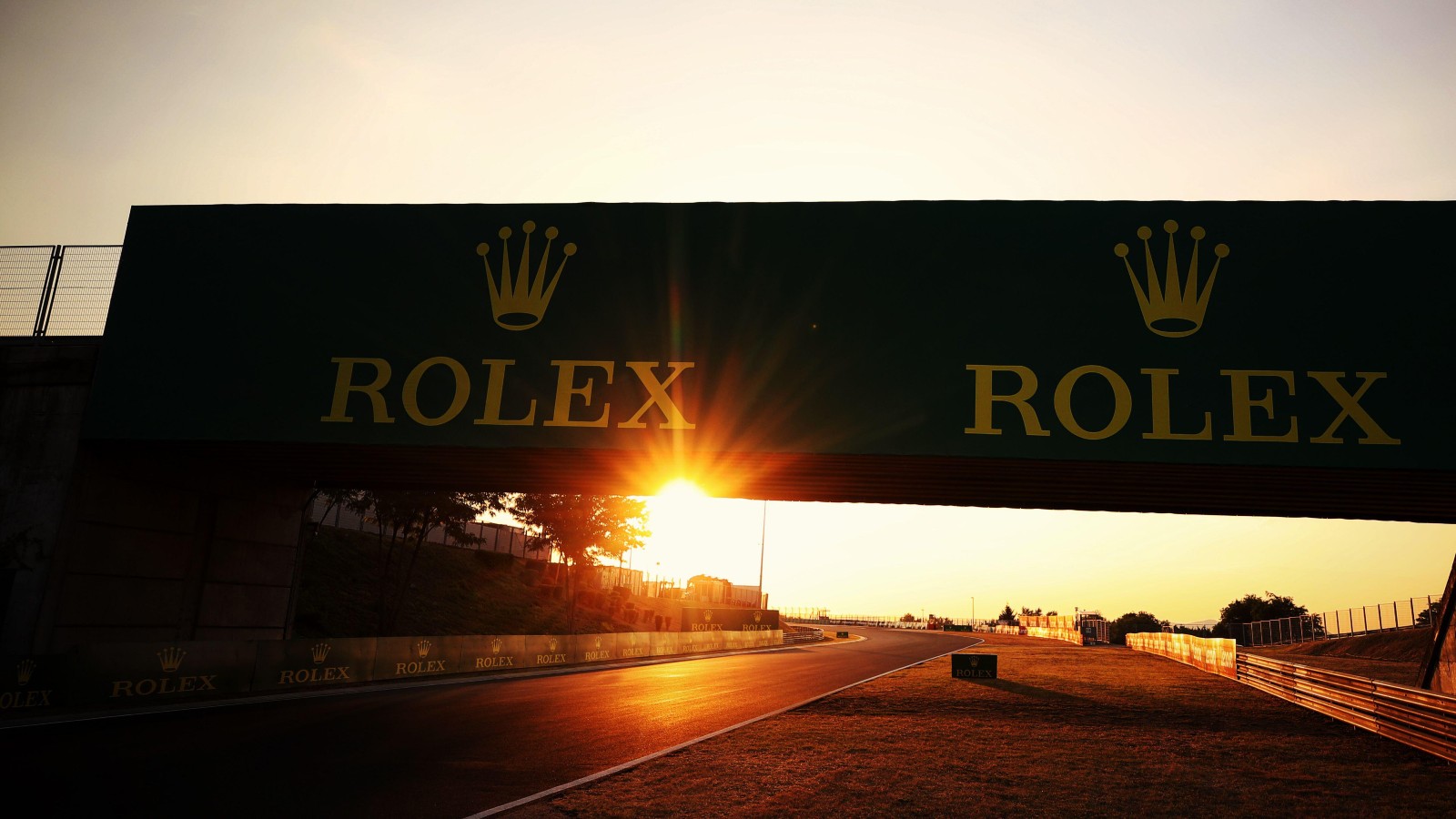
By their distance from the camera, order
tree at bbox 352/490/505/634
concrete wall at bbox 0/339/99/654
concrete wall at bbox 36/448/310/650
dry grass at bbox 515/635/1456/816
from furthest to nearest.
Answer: tree at bbox 352/490/505/634, concrete wall at bbox 36/448/310/650, concrete wall at bbox 0/339/99/654, dry grass at bbox 515/635/1456/816

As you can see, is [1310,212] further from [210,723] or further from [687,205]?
[210,723]

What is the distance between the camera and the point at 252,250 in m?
17.1

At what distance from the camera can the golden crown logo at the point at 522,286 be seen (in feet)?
52.5

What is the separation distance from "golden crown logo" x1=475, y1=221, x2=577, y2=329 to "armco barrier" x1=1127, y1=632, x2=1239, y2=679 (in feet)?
88.3

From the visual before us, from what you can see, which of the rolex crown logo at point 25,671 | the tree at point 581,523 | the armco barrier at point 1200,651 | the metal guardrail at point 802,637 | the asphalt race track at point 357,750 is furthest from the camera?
the metal guardrail at point 802,637

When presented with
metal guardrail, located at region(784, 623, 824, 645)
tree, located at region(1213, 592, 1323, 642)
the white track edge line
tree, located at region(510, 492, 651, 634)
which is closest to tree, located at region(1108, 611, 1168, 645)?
tree, located at region(1213, 592, 1323, 642)

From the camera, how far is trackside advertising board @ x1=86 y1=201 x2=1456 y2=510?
13.8 m

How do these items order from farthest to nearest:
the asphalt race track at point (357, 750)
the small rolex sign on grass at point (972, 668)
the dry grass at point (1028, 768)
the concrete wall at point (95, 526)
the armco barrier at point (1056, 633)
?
the armco barrier at point (1056, 633) < the small rolex sign on grass at point (972, 668) < the concrete wall at point (95, 526) < the dry grass at point (1028, 768) < the asphalt race track at point (357, 750)

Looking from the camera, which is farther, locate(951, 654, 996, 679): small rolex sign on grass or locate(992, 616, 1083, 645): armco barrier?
locate(992, 616, 1083, 645): armco barrier

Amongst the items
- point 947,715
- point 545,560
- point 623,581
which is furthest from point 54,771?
point 623,581

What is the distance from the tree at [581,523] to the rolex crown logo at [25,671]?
26579mm

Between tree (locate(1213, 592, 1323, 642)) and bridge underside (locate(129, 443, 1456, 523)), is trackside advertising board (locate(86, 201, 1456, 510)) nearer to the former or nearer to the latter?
bridge underside (locate(129, 443, 1456, 523))

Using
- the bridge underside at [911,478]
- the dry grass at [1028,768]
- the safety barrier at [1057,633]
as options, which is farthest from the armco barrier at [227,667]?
the safety barrier at [1057,633]

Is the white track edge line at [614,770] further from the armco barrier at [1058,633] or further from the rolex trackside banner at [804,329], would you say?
the armco barrier at [1058,633]
